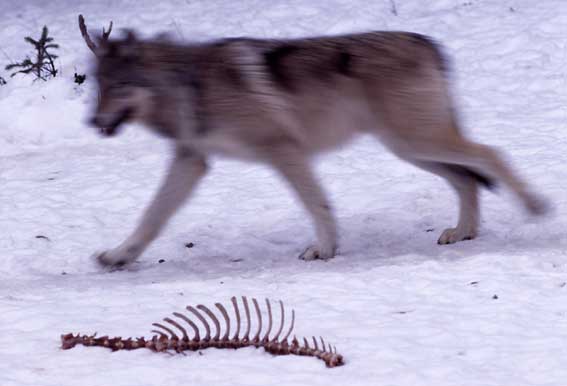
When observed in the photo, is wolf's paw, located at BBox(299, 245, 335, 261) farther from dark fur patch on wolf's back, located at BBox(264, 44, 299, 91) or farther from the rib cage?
the rib cage

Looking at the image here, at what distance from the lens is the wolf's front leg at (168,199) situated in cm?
603

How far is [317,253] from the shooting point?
5.90 metres

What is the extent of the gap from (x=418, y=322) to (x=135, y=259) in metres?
2.43

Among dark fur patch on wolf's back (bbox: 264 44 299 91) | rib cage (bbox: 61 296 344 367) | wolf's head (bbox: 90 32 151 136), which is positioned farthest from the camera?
dark fur patch on wolf's back (bbox: 264 44 299 91)

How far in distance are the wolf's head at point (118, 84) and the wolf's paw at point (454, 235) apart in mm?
2039

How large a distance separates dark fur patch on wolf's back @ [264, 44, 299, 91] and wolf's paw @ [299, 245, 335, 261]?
3.29ft

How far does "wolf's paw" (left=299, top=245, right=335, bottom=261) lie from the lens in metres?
5.87

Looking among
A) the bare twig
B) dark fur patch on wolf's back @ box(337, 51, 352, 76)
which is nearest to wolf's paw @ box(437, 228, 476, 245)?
dark fur patch on wolf's back @ box(337, 51, 352, 76)

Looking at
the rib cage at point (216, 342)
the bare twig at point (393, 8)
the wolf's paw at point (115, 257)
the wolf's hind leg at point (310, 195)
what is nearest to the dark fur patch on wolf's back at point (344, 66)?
the wolf's hind leg at point (310, 195)

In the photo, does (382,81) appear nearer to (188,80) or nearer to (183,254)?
(188,80)

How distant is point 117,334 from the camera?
4266 millimetres

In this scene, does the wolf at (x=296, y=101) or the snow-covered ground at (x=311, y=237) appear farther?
the wolf at (x=296, y=101)

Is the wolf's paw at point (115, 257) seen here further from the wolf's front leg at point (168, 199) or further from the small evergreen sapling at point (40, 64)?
the small evergreen sapling at point (40, 64)

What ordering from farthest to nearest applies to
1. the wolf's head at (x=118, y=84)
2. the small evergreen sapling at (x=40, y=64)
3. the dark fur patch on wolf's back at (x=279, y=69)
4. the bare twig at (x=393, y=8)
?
the bare twig at (x=393, y=8)
the small evergreen sapling at (x=40, y=64)
the dark fur patch on wolf's back at (x=279, y=69)
the wolf's head at (x=118, y=84)
